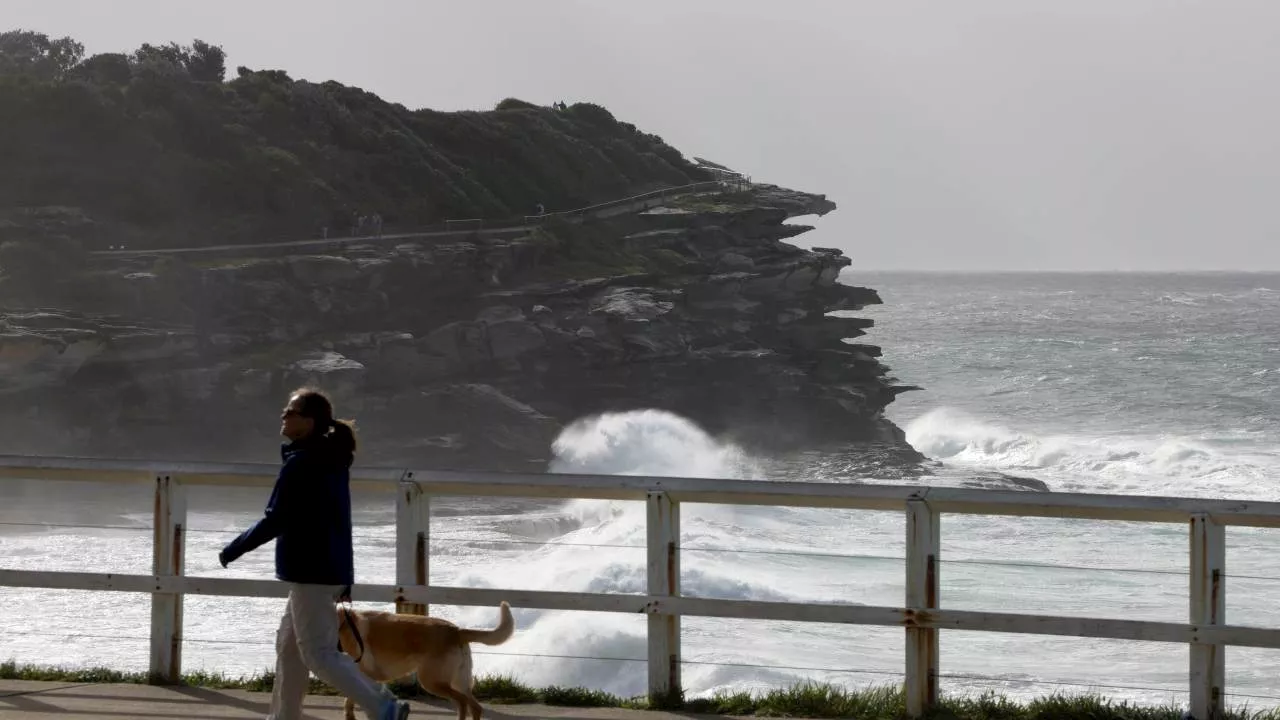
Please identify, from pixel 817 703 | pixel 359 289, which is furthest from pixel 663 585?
pixel 359 289

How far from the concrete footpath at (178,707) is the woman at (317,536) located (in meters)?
0.93

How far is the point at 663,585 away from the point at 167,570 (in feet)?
8.25

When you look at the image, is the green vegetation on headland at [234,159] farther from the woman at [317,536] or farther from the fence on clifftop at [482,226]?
the woman at [317,536]

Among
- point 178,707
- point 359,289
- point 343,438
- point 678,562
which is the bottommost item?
point 178,707

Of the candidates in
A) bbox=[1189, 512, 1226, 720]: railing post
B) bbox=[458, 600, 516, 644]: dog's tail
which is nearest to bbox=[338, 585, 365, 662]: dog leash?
bbox=[458, 600, 516, 644]: dog's tail

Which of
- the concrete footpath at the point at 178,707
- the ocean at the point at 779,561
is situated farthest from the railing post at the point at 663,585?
the ocean at the point at 779,561

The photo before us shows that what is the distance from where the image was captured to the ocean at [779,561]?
1655 centimetres

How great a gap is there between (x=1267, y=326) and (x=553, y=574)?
115758 mm

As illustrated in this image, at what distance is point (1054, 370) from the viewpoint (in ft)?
Answer: 342

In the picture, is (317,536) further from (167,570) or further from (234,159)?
(234,159)

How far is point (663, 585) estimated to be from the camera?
7102mm

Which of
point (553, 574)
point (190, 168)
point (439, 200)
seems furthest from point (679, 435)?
point (553, 574)

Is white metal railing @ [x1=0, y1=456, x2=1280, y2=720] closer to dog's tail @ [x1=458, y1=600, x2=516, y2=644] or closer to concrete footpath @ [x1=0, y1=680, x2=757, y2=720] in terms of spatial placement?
concrete footpath @ [x1=0, y1=680, x2=757, y2=720]

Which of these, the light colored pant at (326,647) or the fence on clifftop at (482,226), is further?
the fence on clifftop at (482,226)
